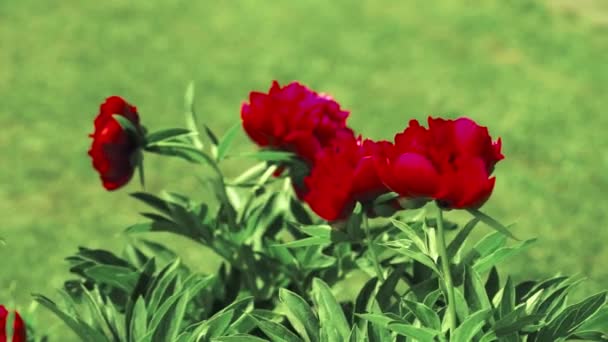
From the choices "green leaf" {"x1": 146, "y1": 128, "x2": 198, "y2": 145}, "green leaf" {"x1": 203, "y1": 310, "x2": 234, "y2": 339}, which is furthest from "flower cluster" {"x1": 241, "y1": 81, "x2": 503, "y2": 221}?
"green leaf" {"x1": 203, "y1": 310, "x2": 234, "y2": 339}

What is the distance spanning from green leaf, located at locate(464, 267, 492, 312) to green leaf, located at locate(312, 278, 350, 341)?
0.18 meters

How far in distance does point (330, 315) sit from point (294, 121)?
39 centimetres

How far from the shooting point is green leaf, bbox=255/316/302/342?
1573 millimetres

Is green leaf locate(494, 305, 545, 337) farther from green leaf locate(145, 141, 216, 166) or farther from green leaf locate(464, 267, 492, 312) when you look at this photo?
green leaf locate(145, 141, 216, 166)

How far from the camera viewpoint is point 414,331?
149cm

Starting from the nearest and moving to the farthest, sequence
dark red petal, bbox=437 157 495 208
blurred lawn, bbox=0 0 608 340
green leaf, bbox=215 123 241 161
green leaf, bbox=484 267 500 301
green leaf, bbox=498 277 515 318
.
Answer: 1. dark red petal, bbox=437 157 495 208
2. green leaf, bbox=498 277 515 318
3. green leaf, bbox=484 267 500 301
4. green leaf, bbox=215 123 241 161
5. blurred lawn, bbox=0 0 608 340

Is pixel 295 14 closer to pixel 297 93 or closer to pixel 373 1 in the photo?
pixel 373 1

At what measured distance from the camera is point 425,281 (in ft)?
5.70

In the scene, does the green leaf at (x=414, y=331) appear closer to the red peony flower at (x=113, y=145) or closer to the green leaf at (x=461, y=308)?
the green leaf at (x=461, y=308)

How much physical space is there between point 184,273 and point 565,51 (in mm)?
4809

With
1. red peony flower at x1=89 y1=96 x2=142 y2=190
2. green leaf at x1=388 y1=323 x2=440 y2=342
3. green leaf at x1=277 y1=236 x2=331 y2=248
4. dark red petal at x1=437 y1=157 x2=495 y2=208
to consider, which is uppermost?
red peony flower at x1=89 y1=96 x2=142 y2=190

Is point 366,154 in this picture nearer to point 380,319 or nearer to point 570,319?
point 380,319

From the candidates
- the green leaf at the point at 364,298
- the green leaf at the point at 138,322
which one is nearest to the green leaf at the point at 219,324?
the green leaf at the point at 138,322

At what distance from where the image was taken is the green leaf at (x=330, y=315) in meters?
1.60
